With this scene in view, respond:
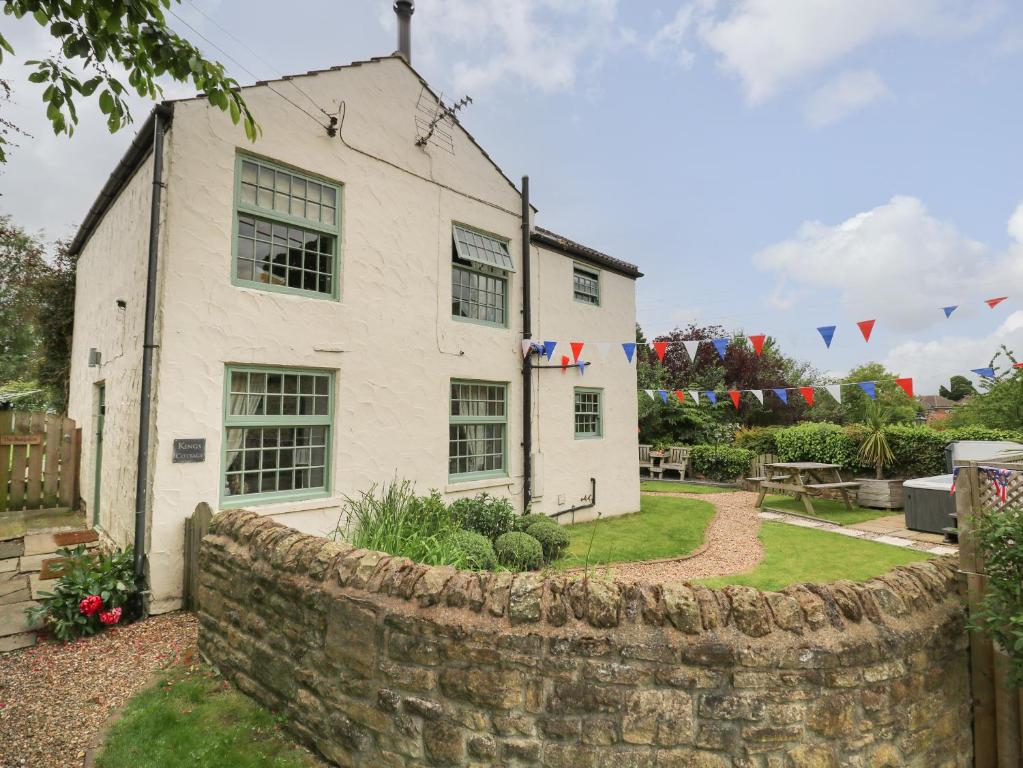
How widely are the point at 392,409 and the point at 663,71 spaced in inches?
262

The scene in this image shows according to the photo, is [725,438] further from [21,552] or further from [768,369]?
[21,552]

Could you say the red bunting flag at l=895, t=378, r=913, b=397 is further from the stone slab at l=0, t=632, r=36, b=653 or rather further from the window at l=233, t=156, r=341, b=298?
the stone slab at l=0, t=632, r=36, b=653

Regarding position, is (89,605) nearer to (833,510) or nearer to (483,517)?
(483,517)

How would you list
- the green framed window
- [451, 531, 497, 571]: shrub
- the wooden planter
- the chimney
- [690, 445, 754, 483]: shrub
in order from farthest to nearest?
[690, 445, 754, 483]: shrub < the wooden planter < the green framed window < the chimney < [451, 531, 497, 571]: shrub

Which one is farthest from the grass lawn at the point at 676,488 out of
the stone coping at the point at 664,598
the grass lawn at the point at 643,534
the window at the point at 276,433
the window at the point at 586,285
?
the stone coping at the point at 664,598

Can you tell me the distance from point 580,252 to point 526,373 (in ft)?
10.2

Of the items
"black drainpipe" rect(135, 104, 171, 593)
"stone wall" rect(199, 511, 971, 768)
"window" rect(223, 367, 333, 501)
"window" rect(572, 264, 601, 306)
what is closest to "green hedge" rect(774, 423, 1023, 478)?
Answer: "window" rect(572, 264, 601, 306)

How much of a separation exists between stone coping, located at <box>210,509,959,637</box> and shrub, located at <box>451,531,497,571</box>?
2658 mm

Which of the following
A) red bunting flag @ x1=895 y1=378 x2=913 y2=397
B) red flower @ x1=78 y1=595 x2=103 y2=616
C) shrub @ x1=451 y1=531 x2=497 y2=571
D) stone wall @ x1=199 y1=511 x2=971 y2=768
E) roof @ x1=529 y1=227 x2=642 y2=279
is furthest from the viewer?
roof @ x1=529 y1=227 x2=642 y2=279

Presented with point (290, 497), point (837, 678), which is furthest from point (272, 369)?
point (837, 678)

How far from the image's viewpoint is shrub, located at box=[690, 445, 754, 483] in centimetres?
1667

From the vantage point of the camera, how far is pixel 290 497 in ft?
21.2

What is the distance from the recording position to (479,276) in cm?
914

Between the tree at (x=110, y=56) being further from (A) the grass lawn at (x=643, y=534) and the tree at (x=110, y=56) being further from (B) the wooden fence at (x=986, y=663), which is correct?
(A) the grass lawn at (x=643, y=534)
